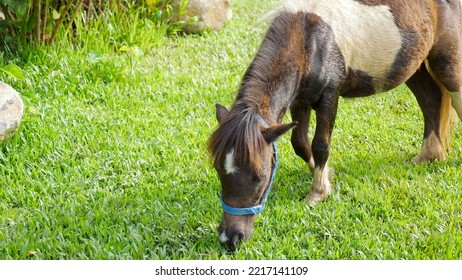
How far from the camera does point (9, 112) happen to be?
5387 mm

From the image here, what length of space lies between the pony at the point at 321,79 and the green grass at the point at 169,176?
32cm

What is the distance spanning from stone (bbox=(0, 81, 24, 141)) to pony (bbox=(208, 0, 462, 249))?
2.12 meters

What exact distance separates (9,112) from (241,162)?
244 cm

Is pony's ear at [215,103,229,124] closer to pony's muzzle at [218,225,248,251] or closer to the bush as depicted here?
pony's muzzle at [218,225,248,251]

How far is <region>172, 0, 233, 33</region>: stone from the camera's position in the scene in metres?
8.30

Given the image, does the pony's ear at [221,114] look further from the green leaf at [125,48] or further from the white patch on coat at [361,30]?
the green leaf at [125,48]

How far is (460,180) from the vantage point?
5223 millimetres

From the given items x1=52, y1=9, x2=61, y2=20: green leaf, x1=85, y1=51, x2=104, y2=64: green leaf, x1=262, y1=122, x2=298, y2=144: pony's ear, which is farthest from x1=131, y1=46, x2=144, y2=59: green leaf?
x1=262, y1=122, x2=298, y2=144: pony's ear

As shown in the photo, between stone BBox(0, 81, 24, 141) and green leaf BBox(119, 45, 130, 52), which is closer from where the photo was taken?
stone BBox(0, 81, 24, 141)

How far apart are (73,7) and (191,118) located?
2068 millimetres

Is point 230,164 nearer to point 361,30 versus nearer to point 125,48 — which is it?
point 361,30

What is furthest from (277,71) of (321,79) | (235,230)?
(235,230)

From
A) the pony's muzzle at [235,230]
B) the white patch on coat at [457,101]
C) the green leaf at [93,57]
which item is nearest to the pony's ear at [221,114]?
the pony's muzzle at [235,230]

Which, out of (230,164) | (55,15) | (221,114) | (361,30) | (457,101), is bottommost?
(457,101)
